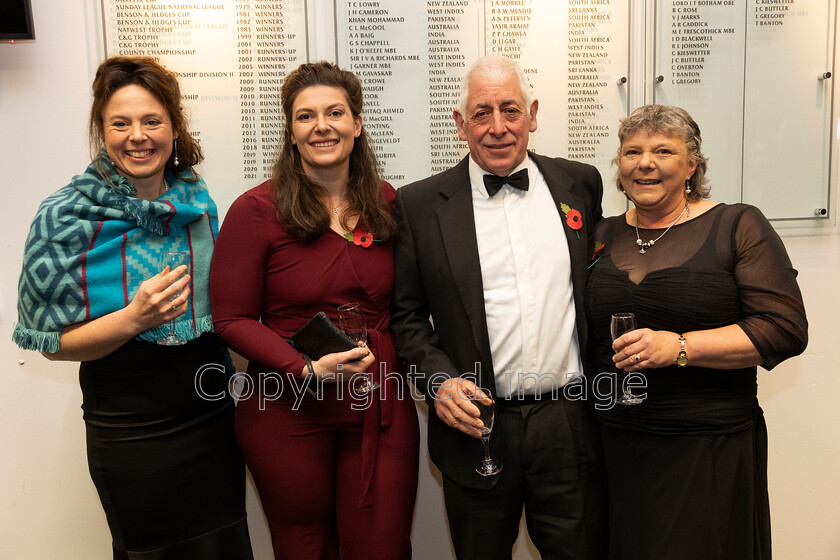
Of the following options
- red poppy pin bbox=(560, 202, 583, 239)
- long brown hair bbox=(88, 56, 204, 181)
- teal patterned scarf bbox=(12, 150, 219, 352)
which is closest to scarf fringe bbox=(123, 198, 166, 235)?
teal patterned scarf bbox=(12, 150, 219, 352)

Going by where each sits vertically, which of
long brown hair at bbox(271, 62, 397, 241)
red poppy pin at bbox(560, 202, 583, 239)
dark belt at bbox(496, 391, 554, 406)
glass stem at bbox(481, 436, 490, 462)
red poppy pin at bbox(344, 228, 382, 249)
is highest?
long brown hair at bbox(271, 62, 397, 241)

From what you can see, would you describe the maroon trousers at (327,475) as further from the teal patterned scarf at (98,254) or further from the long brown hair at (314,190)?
the long brown hair at (314,190)

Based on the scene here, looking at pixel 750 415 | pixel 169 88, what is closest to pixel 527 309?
pixel 750 415

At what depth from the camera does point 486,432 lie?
186 centimetres

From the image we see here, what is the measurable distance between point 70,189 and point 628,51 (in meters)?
2.37

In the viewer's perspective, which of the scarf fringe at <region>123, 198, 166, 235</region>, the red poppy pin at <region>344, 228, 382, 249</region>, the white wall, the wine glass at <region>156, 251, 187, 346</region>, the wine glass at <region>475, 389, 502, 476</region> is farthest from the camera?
the white wall

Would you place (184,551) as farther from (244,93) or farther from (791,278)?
(791,278)

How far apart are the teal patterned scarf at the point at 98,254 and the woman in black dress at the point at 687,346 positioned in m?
1.41

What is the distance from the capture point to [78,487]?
2.91 m

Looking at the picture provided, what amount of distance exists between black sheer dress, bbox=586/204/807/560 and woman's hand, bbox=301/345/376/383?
0.78 meters

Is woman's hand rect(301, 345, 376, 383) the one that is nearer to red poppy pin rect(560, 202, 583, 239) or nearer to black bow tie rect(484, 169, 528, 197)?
black bow tie rect(484, 169, 528, 197)

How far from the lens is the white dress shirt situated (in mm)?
2072

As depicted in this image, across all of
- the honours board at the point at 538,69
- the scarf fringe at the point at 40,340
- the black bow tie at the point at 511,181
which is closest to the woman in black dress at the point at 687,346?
the black bow tie at the point at 511,181

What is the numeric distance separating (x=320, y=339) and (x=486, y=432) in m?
0.58
